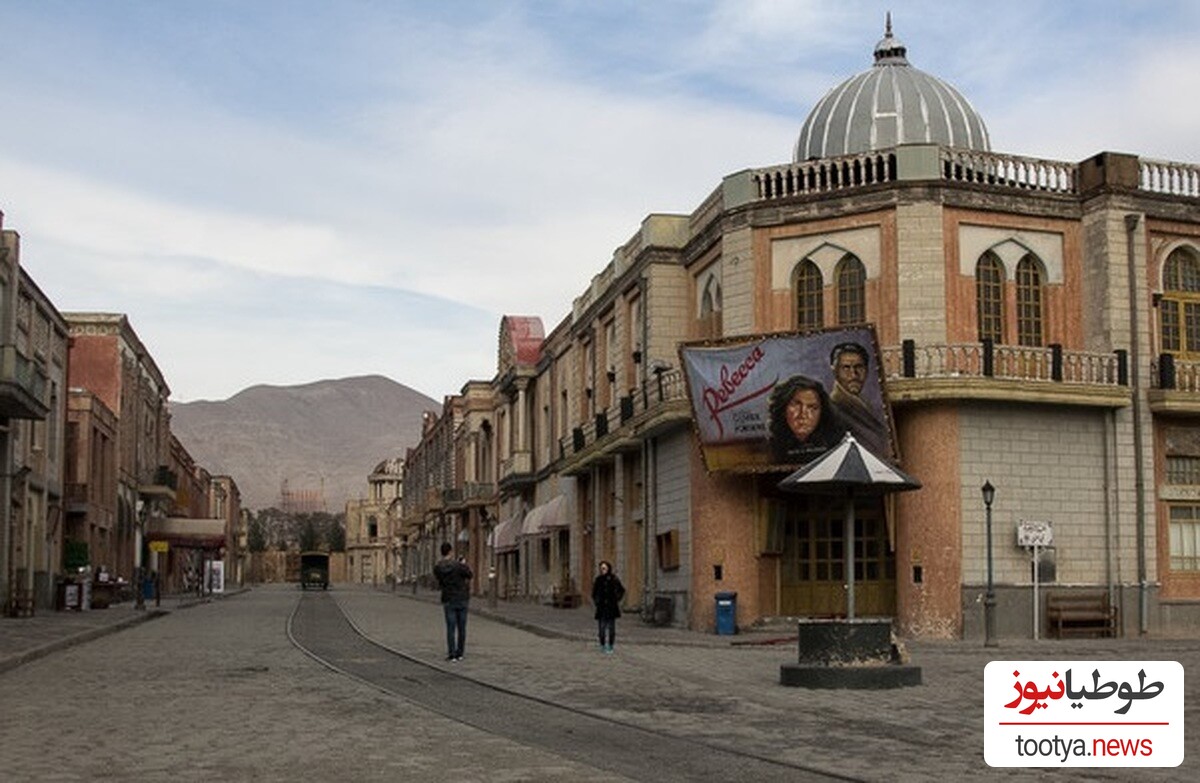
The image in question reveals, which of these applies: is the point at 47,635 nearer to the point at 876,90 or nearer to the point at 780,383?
the point at 780,383

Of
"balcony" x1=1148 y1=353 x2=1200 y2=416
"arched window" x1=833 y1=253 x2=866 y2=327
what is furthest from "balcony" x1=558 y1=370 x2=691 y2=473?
"balcony" x1=1148 y1=353 x2=1200 y2=416

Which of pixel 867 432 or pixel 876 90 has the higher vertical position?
pixel 876 90

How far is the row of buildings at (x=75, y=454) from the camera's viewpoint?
129 ft

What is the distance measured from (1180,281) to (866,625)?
54.4 ft

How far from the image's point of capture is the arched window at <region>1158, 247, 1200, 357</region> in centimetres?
3177

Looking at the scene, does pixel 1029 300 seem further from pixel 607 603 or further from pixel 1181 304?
pixel 607 603

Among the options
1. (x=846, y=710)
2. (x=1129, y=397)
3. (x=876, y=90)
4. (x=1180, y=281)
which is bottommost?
(x=846, y=710)

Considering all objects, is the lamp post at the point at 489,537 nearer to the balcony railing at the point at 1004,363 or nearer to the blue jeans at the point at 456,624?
the balcony railing at the point at 1004,363

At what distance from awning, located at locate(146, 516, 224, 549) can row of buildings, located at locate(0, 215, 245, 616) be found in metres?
0.08

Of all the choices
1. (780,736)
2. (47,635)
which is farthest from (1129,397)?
(47,635)

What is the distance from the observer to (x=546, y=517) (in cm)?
5047

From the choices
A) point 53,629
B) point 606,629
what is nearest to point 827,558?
point 606,629

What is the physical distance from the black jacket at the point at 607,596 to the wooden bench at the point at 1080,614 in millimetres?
9265

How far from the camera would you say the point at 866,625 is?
62.3ft
